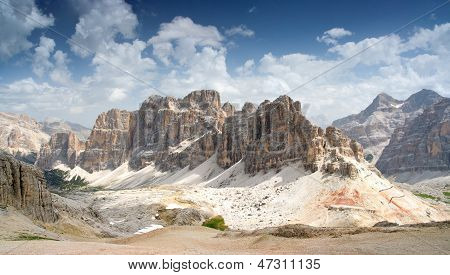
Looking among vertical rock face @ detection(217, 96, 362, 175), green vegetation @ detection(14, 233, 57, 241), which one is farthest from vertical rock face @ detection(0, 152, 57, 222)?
vertical rock face @ detection(217, 96, 362, 175)

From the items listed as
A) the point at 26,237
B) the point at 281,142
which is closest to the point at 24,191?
the point at 26,237

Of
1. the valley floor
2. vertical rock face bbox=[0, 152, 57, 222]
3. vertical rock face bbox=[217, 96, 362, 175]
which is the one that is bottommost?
the valley floor

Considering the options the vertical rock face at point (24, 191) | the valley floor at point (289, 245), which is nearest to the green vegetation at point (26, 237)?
the valley floor at point (289, 245)

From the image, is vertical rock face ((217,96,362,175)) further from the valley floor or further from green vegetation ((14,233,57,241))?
green vegetation ((14,233,57,241))

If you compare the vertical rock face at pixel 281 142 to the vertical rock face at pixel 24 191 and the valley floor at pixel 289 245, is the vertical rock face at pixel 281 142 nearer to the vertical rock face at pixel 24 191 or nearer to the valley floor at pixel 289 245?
the vertical rock face at pixel 24 191

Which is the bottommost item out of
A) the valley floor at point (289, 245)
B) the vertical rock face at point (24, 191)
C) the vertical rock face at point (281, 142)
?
the valley floor at point (289, 245)

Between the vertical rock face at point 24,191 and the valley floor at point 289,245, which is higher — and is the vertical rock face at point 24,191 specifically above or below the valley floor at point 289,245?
above
